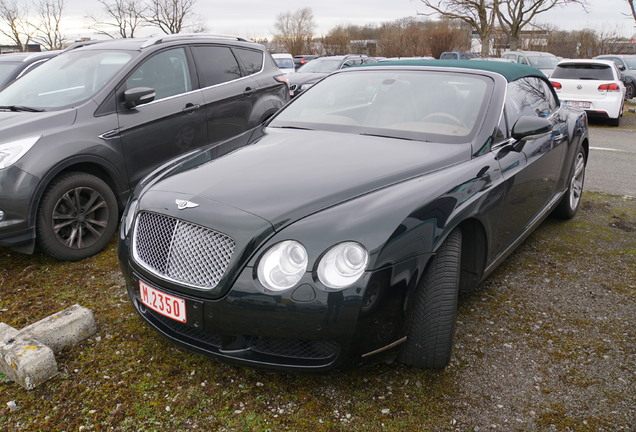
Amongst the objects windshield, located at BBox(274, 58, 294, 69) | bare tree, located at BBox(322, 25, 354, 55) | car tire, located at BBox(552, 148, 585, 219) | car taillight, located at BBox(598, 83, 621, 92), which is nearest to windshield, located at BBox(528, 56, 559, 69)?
car taillight, located at BBox(598, 83, 621, 92)

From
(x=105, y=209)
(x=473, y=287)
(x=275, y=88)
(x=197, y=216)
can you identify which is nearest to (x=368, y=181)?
(x=197, y=216)

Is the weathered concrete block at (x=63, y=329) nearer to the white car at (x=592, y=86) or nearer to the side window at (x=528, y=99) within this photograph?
the side window at (x=528, y=99)

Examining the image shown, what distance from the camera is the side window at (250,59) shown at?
6.16 m

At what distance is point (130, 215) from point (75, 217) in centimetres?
153

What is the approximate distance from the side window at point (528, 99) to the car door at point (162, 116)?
2.96 metres

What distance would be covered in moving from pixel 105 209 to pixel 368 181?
2.62m

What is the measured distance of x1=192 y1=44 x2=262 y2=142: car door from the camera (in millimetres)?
5402

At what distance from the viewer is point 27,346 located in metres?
2.67

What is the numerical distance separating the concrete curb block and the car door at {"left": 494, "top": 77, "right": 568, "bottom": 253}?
254 cm

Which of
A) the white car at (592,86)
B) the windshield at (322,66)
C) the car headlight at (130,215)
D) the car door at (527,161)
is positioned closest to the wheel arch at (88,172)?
the car headlight at (130,215)

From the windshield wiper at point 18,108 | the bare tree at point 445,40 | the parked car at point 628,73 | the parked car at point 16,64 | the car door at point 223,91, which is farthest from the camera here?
the bare tree at point 445,40

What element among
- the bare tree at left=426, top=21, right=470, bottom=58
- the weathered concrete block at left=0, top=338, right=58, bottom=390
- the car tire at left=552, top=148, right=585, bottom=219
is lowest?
the weathered concrete block at left=0, top=338, right=58, bottom=390

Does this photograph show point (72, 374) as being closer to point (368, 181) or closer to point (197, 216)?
point (197, 216)

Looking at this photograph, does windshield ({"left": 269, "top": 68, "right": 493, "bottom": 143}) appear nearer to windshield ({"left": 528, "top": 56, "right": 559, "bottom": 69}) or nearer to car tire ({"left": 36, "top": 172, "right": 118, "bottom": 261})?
car tire ({"left": 36, "top": 172, "right": 118, "bottom": 261})
